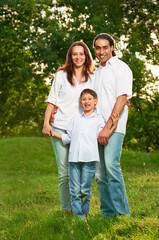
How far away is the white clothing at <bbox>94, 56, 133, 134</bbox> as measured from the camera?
4121 mm

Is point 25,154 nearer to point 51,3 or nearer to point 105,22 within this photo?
point 105,22

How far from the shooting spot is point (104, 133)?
13.4ft

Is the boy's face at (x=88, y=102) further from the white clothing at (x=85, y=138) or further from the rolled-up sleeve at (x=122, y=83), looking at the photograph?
the rolled-up sleeve at (x=122, y=83)

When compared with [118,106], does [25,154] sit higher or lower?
lower

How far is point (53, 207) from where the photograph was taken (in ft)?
21.0

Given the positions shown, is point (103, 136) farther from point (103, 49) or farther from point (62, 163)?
point (103, 49)

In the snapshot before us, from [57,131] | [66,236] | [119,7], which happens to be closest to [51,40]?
[119,7]

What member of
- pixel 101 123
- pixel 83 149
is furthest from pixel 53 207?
pixel 101 123

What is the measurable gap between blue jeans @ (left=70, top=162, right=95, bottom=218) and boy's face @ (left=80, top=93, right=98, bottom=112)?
68 centimetres

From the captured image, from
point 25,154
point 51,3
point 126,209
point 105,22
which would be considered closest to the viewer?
point 126,209

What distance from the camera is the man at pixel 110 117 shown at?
13.4ft

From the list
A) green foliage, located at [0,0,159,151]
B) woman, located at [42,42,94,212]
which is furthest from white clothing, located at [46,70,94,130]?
green foliage, located at [0,0,159,151]

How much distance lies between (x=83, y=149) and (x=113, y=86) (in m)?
0.85

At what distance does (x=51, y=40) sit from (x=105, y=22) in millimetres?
2812
